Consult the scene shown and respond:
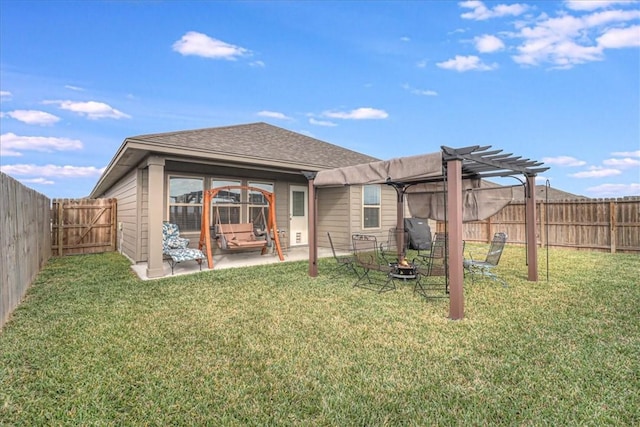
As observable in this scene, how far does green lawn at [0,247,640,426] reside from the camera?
6.41 ft

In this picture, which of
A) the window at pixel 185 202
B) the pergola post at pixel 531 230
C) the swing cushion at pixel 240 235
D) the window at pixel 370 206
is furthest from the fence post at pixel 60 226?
the pergola post at pixel 531 230

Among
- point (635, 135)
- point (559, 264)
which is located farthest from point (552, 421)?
point (635, 135)

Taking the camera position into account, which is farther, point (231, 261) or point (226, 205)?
point (226, 205)

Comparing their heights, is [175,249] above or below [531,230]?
below

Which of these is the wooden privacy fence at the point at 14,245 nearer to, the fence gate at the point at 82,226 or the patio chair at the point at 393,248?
the fence gate at the point at 82,226

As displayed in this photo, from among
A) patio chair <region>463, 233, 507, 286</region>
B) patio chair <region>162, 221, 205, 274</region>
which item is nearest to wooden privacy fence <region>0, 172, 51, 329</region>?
patio chair <region>162, 221, 205, 274</region>

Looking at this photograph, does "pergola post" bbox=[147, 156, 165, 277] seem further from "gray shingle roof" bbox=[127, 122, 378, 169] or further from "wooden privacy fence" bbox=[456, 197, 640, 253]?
"wooden privacy fence" bbox=[456, 197, 640, 253]

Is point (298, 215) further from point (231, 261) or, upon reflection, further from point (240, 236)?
point (231, 261)

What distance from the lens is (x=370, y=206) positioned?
33.3 ft

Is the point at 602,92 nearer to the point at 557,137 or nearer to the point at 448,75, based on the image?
the point at 557,137

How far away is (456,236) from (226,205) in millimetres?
6307

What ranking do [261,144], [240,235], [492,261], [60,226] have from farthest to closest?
[60,226], [261,144], [240,235], [492,261]

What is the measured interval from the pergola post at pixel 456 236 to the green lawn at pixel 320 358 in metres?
0.22

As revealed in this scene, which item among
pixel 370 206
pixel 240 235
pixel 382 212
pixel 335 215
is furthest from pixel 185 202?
pixel 382 212
